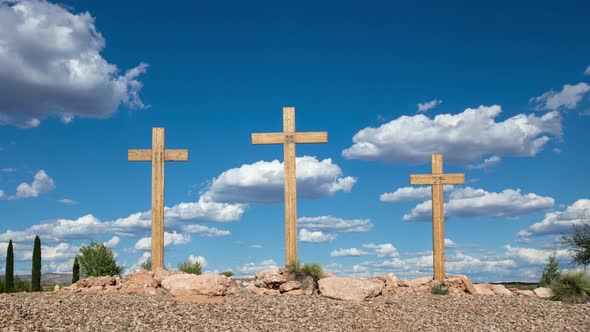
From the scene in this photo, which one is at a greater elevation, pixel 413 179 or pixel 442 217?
pixel 413 179

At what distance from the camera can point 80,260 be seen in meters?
24.4

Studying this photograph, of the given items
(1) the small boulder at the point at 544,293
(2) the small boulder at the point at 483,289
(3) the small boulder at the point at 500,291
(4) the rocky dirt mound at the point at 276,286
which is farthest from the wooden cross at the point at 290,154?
(1) the small boulder at the point at 544,293

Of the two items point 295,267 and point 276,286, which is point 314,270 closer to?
point 295,267

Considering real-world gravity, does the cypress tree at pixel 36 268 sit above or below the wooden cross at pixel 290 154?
below

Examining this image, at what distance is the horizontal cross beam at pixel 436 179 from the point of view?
20719mm

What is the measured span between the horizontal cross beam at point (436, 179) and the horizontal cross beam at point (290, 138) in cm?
415

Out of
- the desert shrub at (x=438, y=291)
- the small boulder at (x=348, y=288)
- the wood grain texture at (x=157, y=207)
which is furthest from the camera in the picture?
the wood grain texture at (x=157, y=207)

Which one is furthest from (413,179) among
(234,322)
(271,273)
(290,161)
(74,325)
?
(74,325)

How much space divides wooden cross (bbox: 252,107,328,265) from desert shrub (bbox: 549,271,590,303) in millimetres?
8248

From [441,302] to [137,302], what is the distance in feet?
26.9

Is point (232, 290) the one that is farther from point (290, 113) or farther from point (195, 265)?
point (290, 113)

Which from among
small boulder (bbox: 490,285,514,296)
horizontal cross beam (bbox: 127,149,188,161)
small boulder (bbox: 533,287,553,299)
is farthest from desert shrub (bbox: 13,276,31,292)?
small boulder (bbox: 533,287,553,299)

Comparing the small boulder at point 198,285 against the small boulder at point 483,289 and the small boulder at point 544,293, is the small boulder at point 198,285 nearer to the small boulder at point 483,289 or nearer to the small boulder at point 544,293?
the small boulder at point 483,289

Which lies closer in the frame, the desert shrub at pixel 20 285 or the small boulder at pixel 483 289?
the small boulder at pixel 483 289
